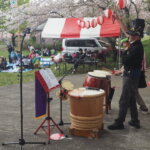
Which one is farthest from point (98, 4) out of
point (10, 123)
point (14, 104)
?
point (10, 123)

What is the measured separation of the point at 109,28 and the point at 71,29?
→ 180cm

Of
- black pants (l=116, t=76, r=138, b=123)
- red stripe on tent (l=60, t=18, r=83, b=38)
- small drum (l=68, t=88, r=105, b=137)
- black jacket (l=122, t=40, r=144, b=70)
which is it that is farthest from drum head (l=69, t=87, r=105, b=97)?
red stripe on tent (l=60, t=18, r=83, b=38)

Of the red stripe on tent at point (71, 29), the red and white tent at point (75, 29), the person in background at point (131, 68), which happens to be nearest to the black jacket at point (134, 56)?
the person in background at point (131, 68)

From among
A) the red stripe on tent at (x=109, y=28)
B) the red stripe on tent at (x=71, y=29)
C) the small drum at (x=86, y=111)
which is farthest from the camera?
the red stripe on tent at (x=71, y=29)

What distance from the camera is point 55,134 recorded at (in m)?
4.56

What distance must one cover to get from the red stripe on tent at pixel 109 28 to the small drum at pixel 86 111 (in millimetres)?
6351

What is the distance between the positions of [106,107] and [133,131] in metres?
1.14

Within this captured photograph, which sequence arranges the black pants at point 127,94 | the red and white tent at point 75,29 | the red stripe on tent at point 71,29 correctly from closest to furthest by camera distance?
the black pants at point 127,94 < the red and white tent at point 75,29 < the red stripe on tent at point 71,29

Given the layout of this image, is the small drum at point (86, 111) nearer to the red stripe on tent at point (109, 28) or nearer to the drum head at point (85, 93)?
the drum head at point (85, 93)

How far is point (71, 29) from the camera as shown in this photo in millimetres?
11500

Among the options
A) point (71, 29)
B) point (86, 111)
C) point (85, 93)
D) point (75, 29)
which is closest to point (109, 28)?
point (75, 29)

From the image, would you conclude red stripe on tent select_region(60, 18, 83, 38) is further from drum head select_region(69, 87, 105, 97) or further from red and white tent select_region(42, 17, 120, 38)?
drum head select_region(69, 87, 105, 97)

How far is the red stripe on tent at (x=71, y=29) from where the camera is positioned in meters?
11.3

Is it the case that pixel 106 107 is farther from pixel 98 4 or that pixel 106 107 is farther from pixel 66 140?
pixel 98 4
